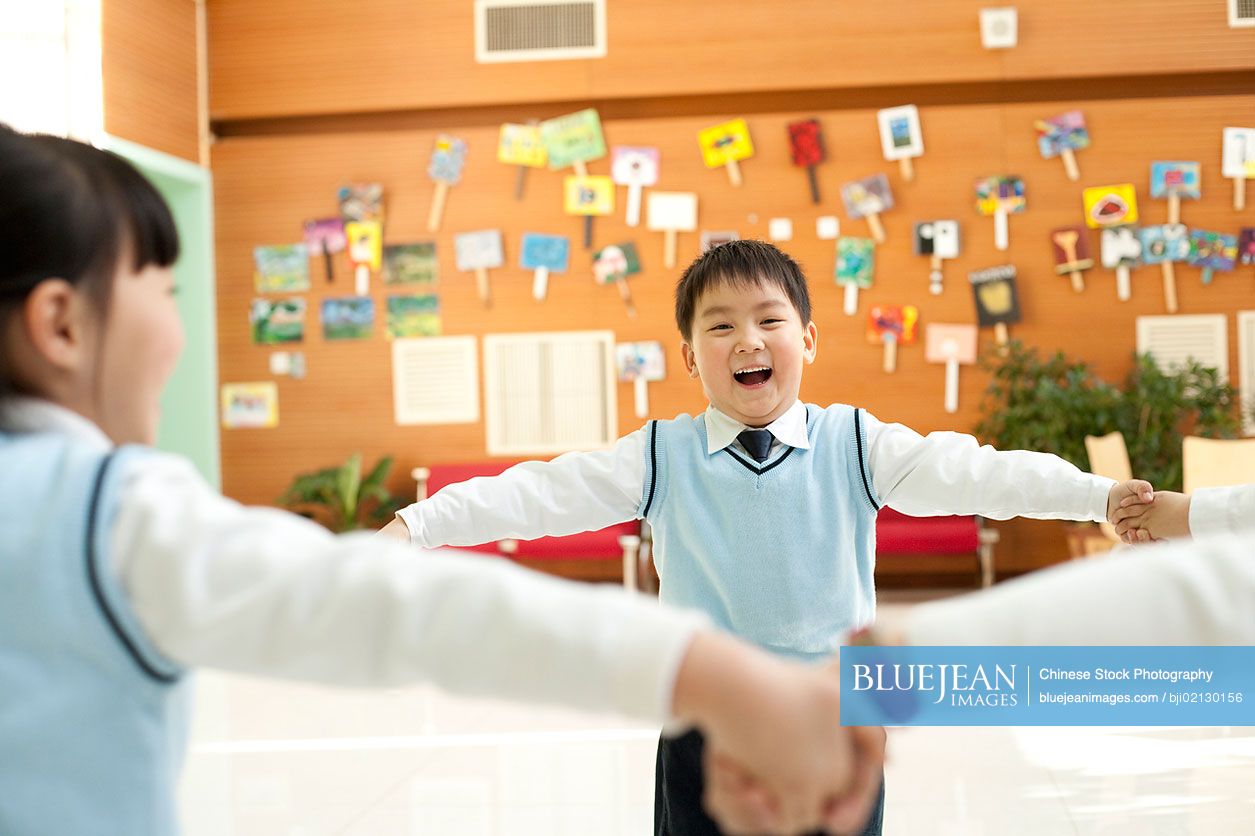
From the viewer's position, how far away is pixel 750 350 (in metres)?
1.79

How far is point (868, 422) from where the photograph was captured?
1739 millimetres

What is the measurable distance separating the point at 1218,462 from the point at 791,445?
3187 mm

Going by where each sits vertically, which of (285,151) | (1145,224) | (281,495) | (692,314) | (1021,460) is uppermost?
(285,151)

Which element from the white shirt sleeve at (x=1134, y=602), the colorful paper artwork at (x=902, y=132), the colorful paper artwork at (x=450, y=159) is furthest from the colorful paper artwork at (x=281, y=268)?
the white shirt sleeve at (x=1134, y=602)

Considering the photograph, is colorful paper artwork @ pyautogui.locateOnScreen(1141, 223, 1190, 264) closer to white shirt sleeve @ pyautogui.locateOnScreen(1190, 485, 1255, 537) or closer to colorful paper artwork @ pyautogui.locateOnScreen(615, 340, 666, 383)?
colorful paper artwork @ pyautogui.locateOnScreen(615, 340, 666, 383)

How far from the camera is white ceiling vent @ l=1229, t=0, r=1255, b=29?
590cm

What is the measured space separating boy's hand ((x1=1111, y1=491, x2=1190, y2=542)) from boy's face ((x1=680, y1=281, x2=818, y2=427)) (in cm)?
53

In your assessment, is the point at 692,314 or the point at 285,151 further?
the point at 285,151

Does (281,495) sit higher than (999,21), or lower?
lower

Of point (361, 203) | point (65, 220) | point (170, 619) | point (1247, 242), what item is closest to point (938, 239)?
point (1247, 242)

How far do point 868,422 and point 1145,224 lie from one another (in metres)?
4.95

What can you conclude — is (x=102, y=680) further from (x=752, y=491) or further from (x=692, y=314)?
(x=692, y=314)

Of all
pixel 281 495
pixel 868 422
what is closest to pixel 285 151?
pixel 281 495

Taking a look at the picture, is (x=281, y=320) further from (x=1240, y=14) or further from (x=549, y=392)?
(x=1240, y=14)
